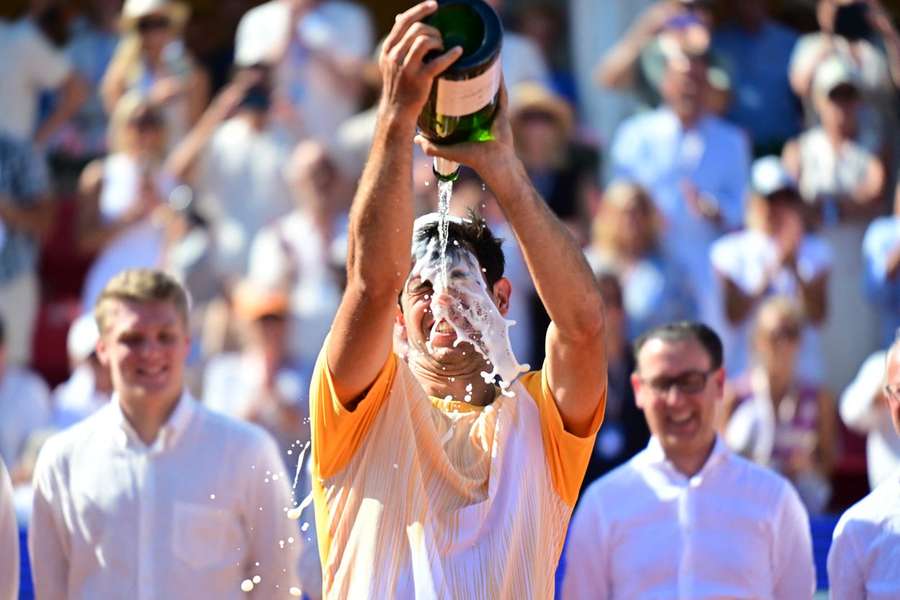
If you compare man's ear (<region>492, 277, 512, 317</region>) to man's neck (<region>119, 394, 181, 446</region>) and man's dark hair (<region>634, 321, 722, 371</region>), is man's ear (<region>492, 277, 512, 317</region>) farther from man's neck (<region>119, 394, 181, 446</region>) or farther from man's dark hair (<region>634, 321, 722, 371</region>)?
man's neck (<region>119, 394, 181, 446</region>)

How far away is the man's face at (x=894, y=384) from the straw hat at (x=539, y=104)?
3.88 m

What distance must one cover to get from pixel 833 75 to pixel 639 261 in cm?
150

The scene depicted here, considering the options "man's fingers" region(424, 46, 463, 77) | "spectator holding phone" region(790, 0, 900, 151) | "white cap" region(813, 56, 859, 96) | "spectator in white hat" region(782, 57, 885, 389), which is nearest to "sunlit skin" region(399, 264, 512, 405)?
"man's fingers" region(424, 46, 463, 77)

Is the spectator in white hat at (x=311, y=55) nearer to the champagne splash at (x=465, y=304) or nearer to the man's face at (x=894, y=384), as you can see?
the man's face at (x=894, y=384)

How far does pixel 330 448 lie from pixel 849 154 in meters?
5.58

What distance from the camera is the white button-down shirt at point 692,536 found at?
5.30m

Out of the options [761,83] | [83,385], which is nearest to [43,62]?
[83,385]

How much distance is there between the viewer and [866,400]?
22.5 feet

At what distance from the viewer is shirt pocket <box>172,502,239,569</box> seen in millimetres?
5223

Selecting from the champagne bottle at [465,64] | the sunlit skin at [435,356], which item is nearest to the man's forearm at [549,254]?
the champagne bottle at [465,64]

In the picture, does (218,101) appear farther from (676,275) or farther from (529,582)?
(529,582)

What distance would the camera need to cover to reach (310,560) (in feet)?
18.3

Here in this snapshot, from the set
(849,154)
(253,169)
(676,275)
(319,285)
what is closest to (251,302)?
(319,285)

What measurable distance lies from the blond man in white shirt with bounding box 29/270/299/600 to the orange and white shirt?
1.59m
